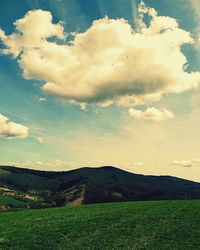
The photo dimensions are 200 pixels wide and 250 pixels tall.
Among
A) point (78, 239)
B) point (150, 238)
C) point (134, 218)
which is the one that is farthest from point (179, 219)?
point (78, 239)

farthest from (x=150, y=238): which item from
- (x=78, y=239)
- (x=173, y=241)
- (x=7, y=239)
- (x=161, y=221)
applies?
(x=7, y=239)

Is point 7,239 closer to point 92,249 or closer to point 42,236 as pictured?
point 42,236

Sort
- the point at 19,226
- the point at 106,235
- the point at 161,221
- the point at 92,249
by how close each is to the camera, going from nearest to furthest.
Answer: the point at 92,249
the point at 106,235
the point at 19,226
the point at 161,221

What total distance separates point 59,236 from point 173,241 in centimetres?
1023

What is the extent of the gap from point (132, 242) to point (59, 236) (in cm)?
667

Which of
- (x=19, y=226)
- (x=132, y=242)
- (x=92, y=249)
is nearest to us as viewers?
(x=92, y=249)

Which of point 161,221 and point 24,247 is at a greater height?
point 161,221

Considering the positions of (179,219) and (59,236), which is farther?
(179,219)

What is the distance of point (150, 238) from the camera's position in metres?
30.7

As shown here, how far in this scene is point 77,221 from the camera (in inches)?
1535

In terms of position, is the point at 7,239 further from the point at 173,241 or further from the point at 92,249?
the point at 173,241

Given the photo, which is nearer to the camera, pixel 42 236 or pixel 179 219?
pixel 42 236

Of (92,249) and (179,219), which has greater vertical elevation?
(179,219)

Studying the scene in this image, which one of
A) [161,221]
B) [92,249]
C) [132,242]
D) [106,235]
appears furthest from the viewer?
[161,221]
